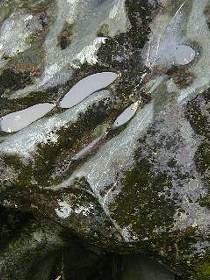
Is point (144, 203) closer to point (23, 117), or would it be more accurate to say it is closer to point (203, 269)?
point (203, 269)

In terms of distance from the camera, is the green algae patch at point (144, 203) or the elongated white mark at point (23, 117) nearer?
the green algae patch at point (144, 203)

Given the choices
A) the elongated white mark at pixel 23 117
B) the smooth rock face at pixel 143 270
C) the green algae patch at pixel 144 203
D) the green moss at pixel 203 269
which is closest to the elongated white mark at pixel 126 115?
the green algae patch at pixel 144 203

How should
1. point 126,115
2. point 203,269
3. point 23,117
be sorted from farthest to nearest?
point 23,117
point 203,269
point 126,115

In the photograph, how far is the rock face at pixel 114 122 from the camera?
710 cm

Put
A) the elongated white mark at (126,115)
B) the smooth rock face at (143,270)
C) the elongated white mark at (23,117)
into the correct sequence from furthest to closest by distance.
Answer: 1. the smooth rock face at (143,270)
2. the elongated white mark at (23,117)
3. the elongated white mark at (126,115)

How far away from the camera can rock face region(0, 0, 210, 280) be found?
7098 mm

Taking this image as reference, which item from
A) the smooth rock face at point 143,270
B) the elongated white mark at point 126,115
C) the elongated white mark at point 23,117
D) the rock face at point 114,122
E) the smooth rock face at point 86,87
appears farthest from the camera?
the smooth rock face at point 143,270

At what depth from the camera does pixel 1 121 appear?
307 inches

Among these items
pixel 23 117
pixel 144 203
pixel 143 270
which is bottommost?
pixel 143 270

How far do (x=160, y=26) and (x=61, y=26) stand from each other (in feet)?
5.04

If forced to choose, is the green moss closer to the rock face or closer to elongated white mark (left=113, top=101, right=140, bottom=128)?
the rock face

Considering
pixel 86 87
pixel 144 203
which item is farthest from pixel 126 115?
pixel 144 203

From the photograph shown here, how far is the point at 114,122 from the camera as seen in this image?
741 cm

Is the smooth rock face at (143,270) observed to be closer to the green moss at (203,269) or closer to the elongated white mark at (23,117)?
the green moss at (203,269)
